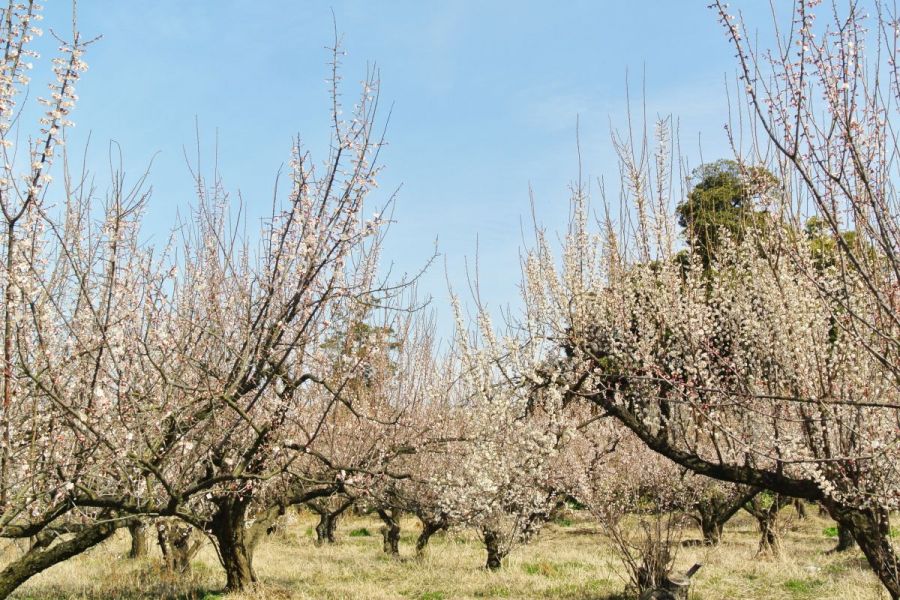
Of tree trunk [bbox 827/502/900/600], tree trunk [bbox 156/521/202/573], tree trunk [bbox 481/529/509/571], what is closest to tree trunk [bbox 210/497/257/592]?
tree trunk [bbox 156/521/202/573]

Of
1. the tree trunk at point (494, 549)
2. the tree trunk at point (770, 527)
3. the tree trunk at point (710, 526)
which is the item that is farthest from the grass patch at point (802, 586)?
the tree trunk at point (710, 526)

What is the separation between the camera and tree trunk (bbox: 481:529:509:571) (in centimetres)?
A: 1323

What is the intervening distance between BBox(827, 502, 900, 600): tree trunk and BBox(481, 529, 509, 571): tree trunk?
23.4ft

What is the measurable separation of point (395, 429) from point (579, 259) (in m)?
5.09

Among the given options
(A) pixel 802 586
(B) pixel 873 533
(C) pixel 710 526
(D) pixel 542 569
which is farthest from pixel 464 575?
(B) pixel 873 533

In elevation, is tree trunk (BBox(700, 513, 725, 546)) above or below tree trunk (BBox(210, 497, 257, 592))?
below

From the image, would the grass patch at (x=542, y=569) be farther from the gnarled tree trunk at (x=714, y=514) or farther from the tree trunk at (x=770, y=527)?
the gnarled tree trunk at (x=714, y=514)

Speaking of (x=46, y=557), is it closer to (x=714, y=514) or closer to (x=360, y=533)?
(x=714, y=514)

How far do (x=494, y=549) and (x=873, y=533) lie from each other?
25.2ft

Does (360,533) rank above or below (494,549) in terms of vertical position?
below

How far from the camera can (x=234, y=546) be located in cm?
1033

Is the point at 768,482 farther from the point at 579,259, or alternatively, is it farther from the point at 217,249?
the point at 217,249

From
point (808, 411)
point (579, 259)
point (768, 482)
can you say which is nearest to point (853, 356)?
point (808, 411)

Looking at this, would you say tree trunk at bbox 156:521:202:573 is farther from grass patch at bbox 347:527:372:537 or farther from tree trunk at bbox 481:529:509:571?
grass patch at bbox 347:527:372:537
